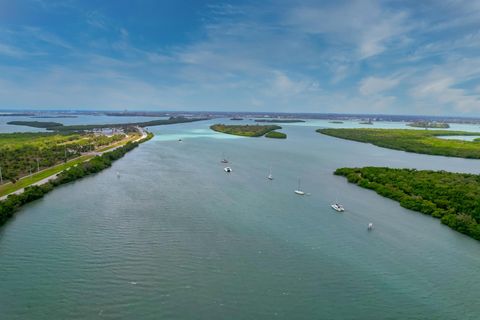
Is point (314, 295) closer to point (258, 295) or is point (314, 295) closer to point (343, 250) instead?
point (258, 295)

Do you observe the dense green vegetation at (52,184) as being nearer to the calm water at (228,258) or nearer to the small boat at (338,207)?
the calm water at (228,258)

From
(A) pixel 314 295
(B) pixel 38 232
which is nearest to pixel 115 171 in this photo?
(B) pixel 38 232

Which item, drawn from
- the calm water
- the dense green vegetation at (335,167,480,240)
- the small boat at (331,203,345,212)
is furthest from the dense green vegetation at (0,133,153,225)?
the dense green vegetation at (335,167,480,240)

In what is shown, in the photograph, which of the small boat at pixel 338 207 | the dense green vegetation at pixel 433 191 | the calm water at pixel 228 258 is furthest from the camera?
the small boat at pixel 338 207

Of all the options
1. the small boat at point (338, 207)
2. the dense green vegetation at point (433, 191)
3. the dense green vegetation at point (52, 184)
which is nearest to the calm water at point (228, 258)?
the small boat at point (338, 207)

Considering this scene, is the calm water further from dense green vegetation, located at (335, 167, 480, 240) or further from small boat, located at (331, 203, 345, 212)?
dense green vegetation, located at (335, 167, 480, 240)

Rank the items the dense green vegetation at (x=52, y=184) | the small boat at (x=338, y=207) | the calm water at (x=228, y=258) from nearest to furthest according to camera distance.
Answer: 1. the calm water at (x=228, y=258)
2. the dense green vegetation at (x=52, y=184)
3. the small boat at (x=338, y=207)
